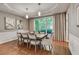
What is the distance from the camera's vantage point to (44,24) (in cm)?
208

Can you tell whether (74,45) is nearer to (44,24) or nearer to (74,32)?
(74,32)

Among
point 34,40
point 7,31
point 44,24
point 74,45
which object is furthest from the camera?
point 34,40

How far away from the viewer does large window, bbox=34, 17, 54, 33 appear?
2064 mm

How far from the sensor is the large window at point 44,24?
6.77ft

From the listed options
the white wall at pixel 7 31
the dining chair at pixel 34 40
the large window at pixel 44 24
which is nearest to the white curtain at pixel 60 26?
the large window at pixel 44 24

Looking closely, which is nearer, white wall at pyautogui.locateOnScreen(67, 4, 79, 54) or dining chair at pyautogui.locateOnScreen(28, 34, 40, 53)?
white wall at pyautogui.locateOnScreen(67, 4, 79, 54)

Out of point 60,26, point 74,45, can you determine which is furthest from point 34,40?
point 74,45

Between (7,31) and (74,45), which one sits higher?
(7,31)

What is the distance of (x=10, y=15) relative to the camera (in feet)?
7.31

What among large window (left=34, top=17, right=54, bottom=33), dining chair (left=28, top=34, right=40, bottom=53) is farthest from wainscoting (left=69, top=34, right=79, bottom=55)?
dining chair (left=28, top=34, right=40, bottom=53)

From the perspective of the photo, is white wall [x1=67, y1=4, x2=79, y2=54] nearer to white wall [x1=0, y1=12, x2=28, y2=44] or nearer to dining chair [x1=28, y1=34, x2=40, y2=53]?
dining chair [x1=28, y1=34, x2=40, y2=53]

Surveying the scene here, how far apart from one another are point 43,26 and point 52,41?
0.54 meters
